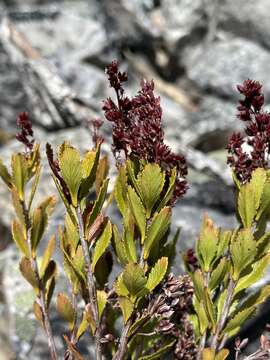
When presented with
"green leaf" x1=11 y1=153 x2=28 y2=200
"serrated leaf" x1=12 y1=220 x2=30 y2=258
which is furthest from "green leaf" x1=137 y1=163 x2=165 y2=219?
"serrated leaf" x1=12 y1=220 x2=30 y2=258

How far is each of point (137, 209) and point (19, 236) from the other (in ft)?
2.13

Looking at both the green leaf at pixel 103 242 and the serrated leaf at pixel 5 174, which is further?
the serrated leaf at pixel 5 174

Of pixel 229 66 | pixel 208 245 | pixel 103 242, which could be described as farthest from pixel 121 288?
pixel 229 66

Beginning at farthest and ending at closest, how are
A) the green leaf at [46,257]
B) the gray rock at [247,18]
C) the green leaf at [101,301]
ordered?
the gray rock at [247,18] < the green leaf at [46,257] < the green leaf at [101,301]

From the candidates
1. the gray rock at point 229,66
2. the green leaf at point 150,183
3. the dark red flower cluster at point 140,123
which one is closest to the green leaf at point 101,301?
the green leaf at point 150,183

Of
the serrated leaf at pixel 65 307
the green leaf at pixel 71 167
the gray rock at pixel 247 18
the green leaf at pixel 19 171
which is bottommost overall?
the serrated leaf at pixel 65 307

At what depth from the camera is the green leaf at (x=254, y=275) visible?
2156 millimetres

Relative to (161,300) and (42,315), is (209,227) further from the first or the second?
(42,315)

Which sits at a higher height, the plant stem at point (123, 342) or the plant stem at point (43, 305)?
the plant stem at point (43, 305)

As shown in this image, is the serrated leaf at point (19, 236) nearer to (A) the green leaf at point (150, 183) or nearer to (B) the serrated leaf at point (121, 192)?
(B) the serrated leaf at point (121, 192)

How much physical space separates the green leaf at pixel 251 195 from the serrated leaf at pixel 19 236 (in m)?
0.92

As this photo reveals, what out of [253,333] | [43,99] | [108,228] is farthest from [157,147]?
[43,99]

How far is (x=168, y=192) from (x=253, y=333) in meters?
1.57

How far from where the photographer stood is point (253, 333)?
3.21m
